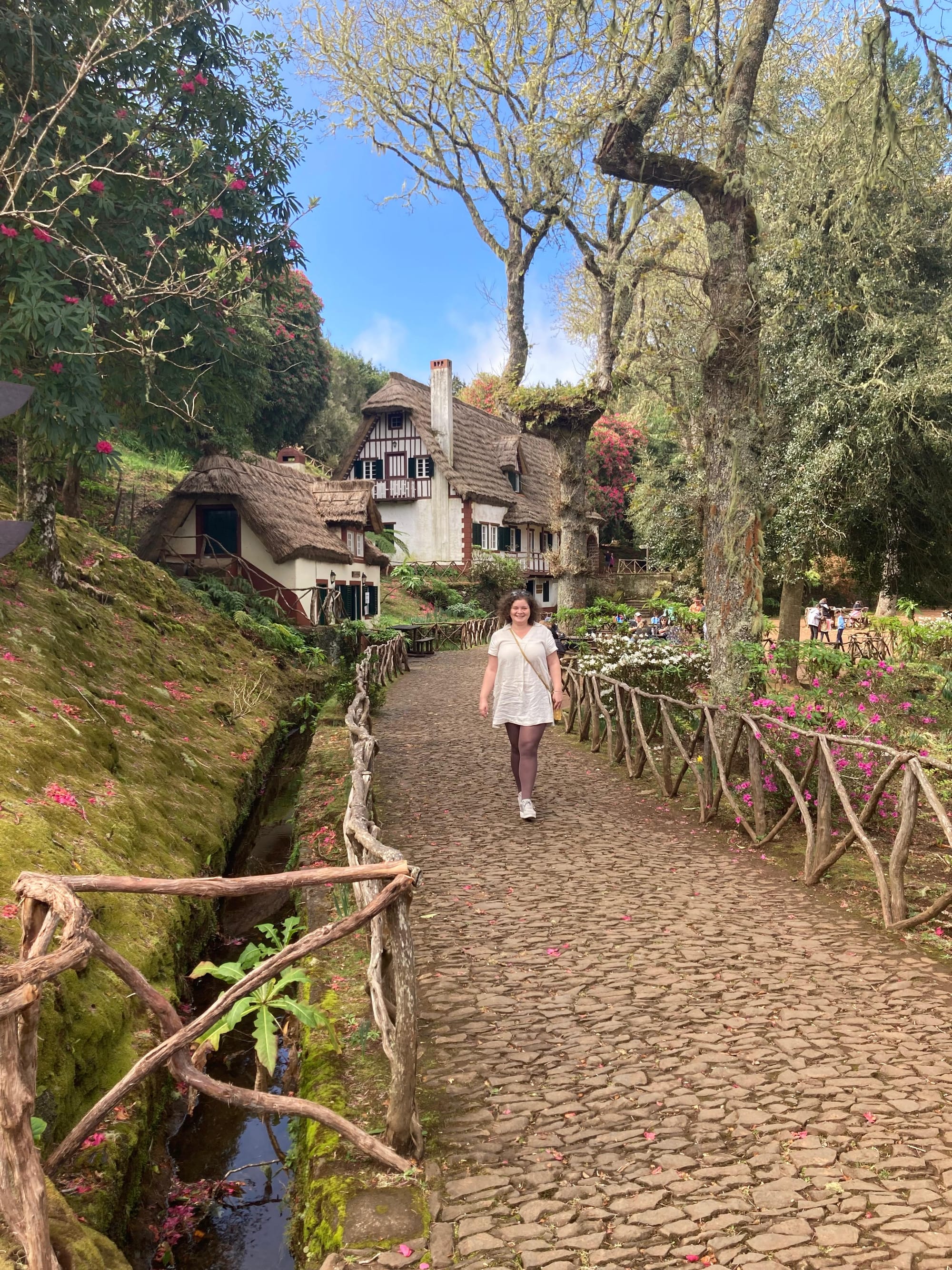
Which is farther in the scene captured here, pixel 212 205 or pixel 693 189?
pixel 212 205

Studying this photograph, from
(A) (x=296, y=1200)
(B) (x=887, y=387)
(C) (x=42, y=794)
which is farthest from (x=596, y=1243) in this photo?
(B) (x=887, y=387)

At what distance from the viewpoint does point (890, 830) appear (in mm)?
7352

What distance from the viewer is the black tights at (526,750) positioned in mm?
7703

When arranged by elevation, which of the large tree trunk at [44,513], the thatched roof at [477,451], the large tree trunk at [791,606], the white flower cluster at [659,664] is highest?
the thatched roof at [477,451]

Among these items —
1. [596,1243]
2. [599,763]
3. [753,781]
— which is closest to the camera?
[596,1243]

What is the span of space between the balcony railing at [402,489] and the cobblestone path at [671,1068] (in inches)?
1196

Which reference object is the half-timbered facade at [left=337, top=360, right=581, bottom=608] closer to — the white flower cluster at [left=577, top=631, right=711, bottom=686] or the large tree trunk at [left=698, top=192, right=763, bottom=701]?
the white flower cluster at [left=577, top=631, right=711, bottom=686]

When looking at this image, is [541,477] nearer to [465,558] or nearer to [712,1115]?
[465,558]

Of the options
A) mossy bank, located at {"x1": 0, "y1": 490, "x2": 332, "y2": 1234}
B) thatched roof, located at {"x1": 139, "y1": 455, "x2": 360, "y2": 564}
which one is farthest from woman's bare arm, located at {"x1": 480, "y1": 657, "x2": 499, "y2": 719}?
thatched roof, located at {"x1": 139, "y1": 455, "x2": 360, "y2": 564}

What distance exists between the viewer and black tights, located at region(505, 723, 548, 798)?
25.3ft

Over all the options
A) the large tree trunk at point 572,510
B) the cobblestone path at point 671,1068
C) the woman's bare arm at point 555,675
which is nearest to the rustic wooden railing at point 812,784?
the cobblestone path at point 671,1068

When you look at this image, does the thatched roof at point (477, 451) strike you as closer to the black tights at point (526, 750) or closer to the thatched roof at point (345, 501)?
the thatched roof at point (345, 501)

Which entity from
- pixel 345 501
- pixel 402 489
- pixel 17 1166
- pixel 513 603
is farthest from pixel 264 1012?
pixel 402 489

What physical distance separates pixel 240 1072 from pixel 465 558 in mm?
31819
